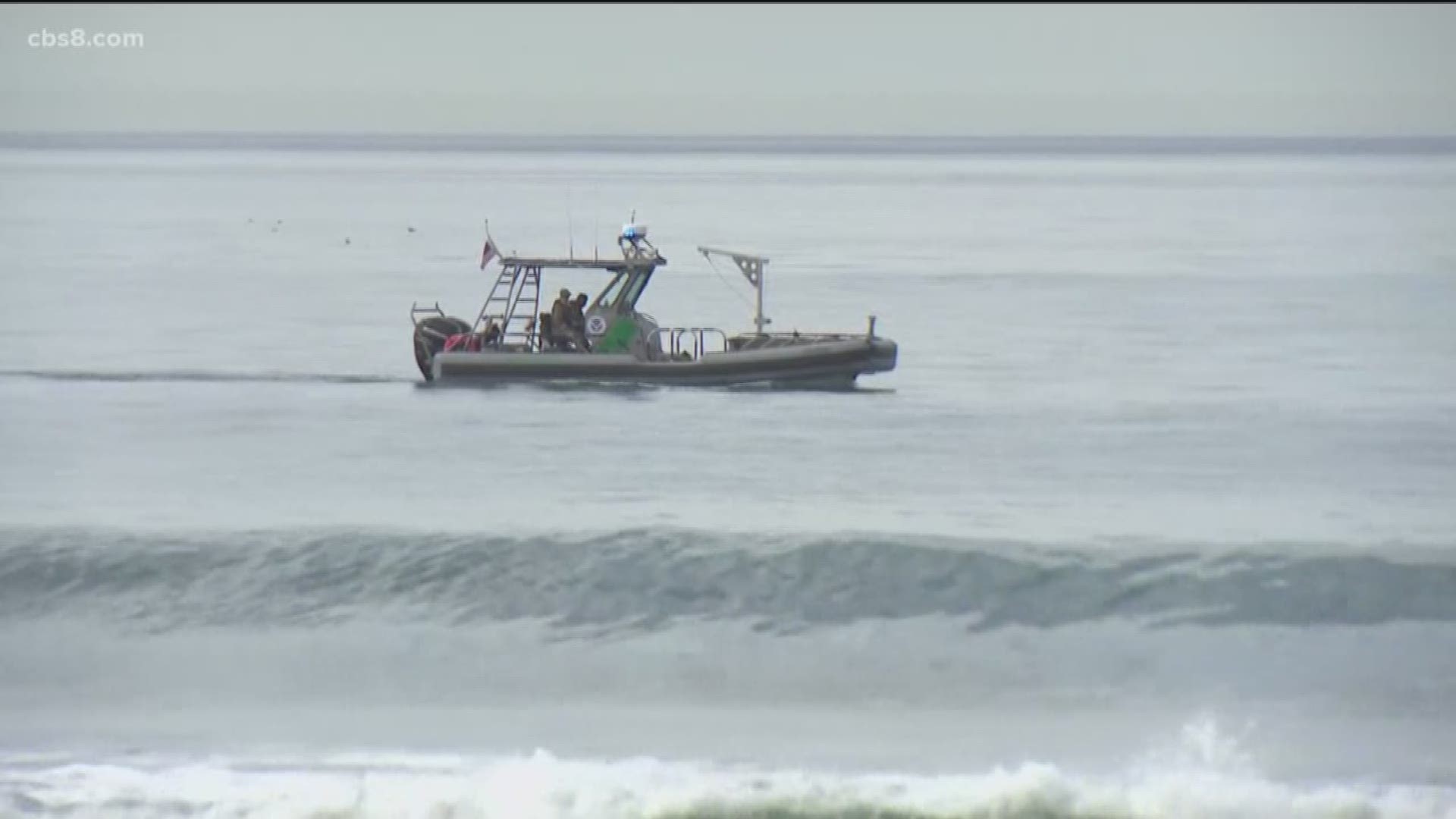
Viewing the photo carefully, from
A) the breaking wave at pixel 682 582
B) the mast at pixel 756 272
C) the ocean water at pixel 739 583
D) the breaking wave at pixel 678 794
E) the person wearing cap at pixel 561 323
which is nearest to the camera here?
the breaking wave at pixel 678 794

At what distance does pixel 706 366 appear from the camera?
28766 millimetres

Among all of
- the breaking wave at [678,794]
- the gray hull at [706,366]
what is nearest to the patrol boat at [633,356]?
the gray hull at [706,366]

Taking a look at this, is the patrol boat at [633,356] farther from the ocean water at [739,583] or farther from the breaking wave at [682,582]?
the breaking wave at [682,582]

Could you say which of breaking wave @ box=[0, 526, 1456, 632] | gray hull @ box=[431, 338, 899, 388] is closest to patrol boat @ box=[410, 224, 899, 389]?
gray hull @ box=[431, 338, 899, 388]

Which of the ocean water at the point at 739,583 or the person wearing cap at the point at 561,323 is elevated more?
the person wearing cap at the point at 561,323

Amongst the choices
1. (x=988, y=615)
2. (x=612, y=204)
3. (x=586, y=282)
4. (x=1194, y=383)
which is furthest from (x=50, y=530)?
(x=612, y=204)

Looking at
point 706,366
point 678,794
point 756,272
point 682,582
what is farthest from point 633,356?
point 678,794

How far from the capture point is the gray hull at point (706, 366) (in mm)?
28484

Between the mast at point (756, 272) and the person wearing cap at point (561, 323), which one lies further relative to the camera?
the mast at point (756, 272)

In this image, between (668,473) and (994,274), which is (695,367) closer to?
(668,473)

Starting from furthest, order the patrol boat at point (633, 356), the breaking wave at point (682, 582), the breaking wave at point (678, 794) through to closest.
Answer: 1. the patrol boat at point (633, 356)
2. the breaking wave at point (682, 582)
3. the breaking wave at point (678, 794)

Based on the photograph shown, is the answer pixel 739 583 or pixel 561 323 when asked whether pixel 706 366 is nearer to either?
pixel 561 323

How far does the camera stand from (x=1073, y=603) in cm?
1636

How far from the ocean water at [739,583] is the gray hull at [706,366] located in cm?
32
